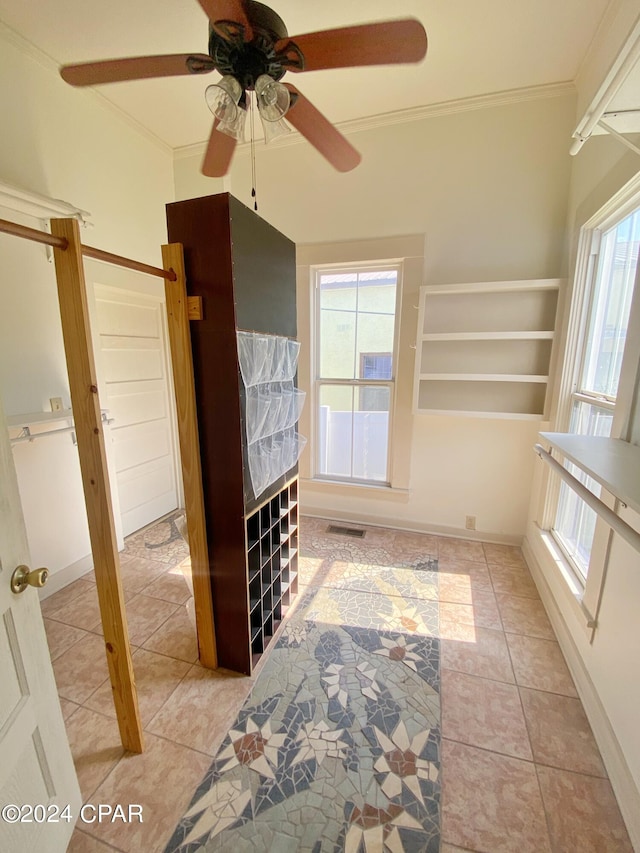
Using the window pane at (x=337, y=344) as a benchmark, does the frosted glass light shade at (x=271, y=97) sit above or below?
above

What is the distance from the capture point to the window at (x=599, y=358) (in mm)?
1671

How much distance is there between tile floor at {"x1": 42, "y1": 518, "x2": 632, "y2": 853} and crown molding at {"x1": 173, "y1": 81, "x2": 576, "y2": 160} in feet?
9.64

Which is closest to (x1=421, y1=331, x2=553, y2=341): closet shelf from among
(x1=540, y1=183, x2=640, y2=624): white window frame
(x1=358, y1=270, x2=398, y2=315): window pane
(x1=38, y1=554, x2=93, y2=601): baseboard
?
(x1=540, y1=183, x2=640, y2=624): white window frame

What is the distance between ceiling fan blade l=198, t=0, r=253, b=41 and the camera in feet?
3.19

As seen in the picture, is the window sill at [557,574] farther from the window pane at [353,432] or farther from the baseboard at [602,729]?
the window pane at [353,432]

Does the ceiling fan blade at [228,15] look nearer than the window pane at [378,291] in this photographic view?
Yes

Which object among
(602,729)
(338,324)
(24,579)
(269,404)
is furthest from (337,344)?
(602,729)

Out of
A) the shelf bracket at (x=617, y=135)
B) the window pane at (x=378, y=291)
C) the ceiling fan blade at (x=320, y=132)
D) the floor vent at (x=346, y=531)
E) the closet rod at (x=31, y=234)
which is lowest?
the floor vent at (x=346, y=531)

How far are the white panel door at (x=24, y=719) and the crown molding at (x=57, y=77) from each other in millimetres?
2355

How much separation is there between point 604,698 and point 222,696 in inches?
60.4

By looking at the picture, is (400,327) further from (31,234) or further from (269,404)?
(31,234)

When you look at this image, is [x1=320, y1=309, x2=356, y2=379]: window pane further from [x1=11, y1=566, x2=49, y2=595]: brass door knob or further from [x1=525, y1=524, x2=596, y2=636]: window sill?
[x1=11, y1=566, x2=49, y2=595]: brass door knob

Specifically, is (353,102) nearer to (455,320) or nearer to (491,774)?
(455,320)

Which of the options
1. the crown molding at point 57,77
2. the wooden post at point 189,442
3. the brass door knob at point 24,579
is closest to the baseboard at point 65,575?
the wooden post at point 189,442
